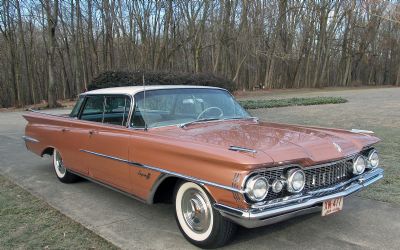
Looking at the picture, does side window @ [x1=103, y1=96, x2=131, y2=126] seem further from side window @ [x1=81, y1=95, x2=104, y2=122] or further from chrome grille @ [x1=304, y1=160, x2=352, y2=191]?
chrome grille @ [x1=304, y1=160, x2=352, y2=191]

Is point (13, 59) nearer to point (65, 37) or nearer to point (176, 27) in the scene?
point (65, 37)

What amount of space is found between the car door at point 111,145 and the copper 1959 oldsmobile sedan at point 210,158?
1cm

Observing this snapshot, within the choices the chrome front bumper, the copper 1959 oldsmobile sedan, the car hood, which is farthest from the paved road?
the car hood

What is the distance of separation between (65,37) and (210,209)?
3304 centimetres

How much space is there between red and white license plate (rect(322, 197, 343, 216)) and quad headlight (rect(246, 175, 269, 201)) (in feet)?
2.12

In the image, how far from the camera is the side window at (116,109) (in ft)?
15.8

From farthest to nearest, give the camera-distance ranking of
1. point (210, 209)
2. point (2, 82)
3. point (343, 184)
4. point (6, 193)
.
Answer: point (2, 82) → point (6, 193) → point (343, 184) → point (210, 209)

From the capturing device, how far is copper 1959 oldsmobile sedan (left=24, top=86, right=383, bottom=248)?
3.37m

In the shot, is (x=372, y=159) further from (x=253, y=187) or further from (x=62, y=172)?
(x=62, y=172)

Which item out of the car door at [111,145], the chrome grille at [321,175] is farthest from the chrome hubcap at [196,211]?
the car door at [111,145]

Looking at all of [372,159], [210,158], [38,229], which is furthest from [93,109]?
[372,159]

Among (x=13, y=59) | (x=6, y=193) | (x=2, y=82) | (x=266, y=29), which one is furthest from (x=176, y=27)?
(x=6, y=193)

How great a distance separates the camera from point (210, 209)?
3666 millimetres

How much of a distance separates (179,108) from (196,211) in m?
1.45
